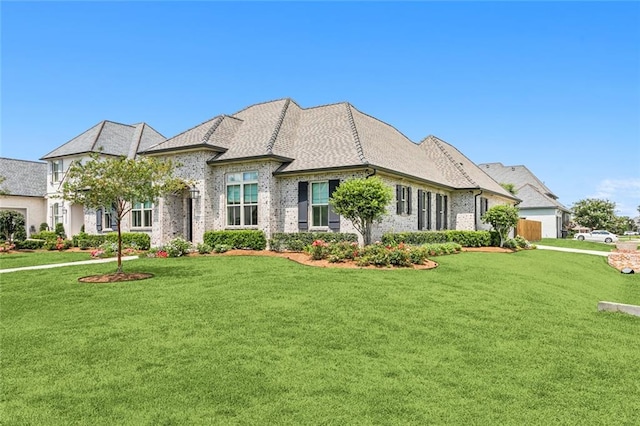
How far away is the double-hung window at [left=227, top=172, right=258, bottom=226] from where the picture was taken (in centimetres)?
2027

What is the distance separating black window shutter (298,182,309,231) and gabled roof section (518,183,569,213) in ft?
112

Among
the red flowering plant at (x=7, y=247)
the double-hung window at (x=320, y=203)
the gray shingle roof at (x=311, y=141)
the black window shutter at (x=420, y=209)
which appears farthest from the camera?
the black window shutter at (x=420, y=209)

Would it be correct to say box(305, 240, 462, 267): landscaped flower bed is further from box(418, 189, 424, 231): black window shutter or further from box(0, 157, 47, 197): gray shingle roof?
box(0, 157, 47, 197): gray shingle roof

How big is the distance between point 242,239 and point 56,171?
21045 millimetres

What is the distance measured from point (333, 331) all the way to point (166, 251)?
42.8ft

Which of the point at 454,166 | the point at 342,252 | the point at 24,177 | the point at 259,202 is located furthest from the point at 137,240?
the point at 24,177

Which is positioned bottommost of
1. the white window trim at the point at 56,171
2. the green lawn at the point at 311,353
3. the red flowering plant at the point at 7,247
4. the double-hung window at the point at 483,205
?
the green lawn at the point at 311,353

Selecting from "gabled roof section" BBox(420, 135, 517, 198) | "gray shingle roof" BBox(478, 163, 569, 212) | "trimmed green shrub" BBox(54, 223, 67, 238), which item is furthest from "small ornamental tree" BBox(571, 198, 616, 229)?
"trimmed green shrub" BBox(54, 223, 67, 238)

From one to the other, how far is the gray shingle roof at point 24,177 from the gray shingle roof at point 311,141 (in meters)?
19.9

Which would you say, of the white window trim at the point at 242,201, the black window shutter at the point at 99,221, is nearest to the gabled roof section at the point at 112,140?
the black window shutter at the point at 99,221

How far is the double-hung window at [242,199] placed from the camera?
66.5ft

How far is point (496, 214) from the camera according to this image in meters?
23.7

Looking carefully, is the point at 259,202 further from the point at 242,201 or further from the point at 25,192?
the point at 25,192

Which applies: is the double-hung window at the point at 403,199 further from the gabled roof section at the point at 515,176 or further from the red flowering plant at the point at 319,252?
the gabled roof section at the point at 515,176
